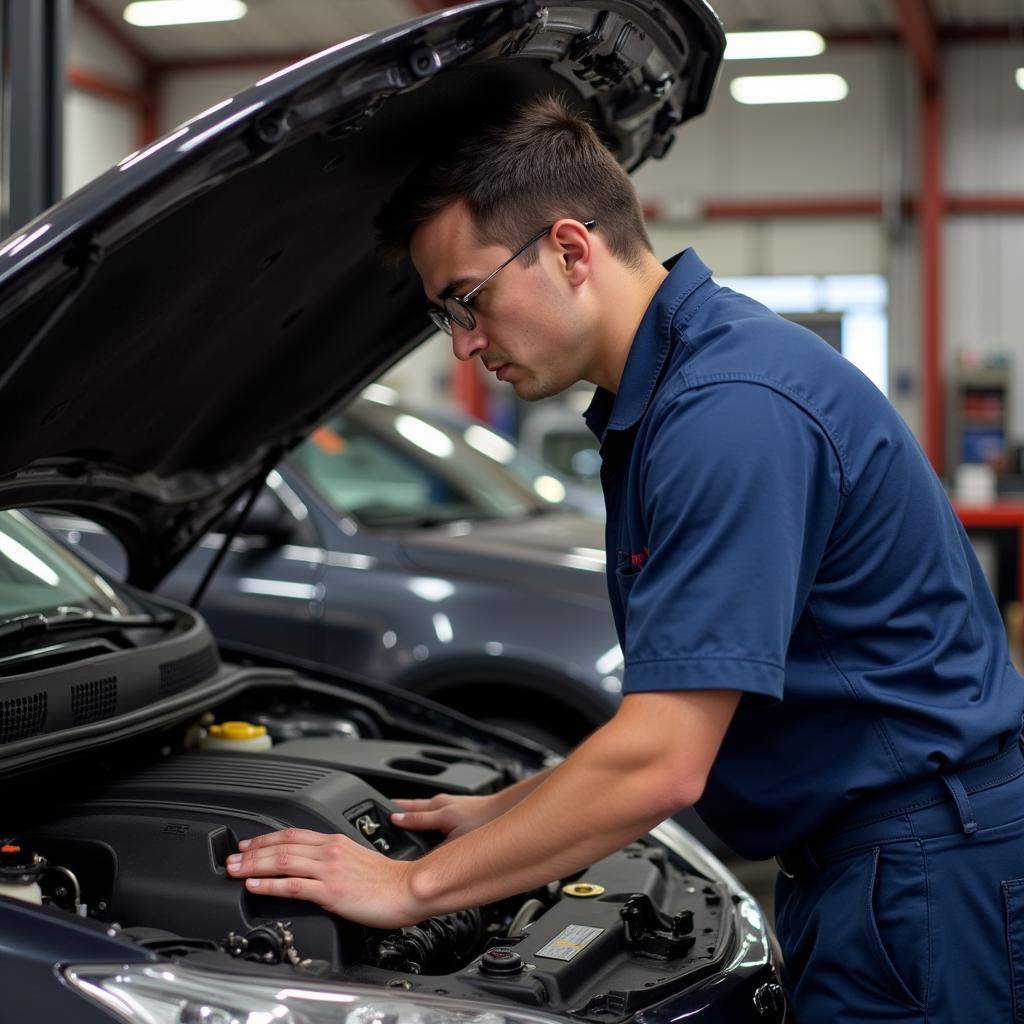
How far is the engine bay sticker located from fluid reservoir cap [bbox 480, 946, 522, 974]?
69 mm

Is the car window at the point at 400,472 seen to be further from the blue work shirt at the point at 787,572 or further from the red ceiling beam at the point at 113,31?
the red ceiling beam at the point at 113,31

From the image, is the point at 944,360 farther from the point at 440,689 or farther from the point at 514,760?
the point at 514,760

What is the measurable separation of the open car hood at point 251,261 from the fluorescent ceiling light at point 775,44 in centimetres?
1141

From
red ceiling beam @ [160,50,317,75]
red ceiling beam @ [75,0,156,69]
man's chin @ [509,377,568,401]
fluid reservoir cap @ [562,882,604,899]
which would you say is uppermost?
red ceiling beam @ [75,0,156,69]

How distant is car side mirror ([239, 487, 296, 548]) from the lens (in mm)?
4008

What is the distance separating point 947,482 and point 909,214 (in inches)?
116

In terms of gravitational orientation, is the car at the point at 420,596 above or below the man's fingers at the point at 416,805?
above

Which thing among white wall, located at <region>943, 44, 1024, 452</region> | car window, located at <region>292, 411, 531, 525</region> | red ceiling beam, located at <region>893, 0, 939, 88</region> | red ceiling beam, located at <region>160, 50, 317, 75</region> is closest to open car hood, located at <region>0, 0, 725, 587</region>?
car window, located at <region>292, 411, 531, 525</region>

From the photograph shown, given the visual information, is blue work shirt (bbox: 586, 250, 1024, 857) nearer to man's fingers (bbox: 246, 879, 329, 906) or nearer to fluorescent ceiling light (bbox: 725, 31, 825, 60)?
man's fingers (bbox: 246, 879, 329, 906)

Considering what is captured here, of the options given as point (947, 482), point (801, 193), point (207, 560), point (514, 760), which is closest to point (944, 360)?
point (947, 482)

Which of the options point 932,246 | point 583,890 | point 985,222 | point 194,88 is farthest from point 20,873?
point 194,88

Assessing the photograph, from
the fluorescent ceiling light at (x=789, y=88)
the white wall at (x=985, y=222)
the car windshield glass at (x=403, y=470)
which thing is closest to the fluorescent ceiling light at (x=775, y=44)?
the fluorescent ceiling light at (x=789, y=88)

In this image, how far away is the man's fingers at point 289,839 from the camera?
1644 mm

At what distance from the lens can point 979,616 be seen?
158 cm
